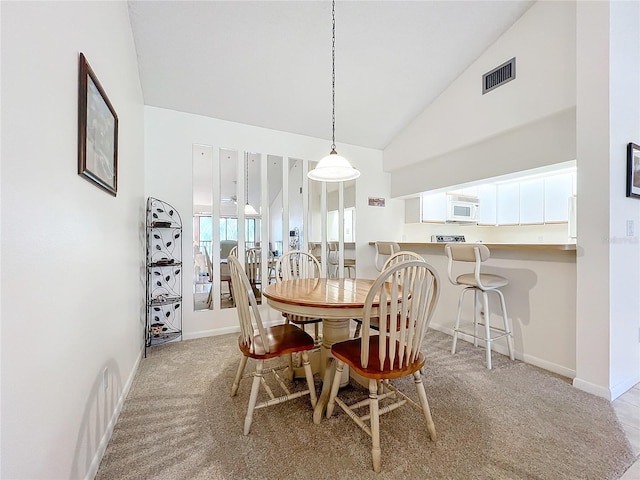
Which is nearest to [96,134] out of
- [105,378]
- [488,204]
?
[105,378]

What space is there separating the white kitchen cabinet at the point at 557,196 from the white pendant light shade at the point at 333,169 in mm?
3381

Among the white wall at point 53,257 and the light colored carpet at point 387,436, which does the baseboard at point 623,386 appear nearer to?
the light colored carpet at point 387,436

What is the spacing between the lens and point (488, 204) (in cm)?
474

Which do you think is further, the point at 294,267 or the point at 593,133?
the point at 294,267

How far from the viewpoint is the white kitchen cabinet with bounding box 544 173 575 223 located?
3.92 metres

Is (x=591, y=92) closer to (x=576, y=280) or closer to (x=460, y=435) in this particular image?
(x=576, y=280)

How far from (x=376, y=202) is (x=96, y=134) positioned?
3441 mm

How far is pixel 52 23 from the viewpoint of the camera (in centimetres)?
98

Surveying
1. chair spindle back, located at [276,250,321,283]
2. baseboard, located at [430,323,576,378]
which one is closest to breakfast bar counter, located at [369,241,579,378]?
baseboard, located at [430,323,576,378]

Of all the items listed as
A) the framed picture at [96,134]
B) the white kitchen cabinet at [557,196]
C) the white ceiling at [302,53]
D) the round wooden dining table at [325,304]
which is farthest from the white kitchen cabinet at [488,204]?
the framed picture at [96,134]

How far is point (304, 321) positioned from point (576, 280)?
2109mm

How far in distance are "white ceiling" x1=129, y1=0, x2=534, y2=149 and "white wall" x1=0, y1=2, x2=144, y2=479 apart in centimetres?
82

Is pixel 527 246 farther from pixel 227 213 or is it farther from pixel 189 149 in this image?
pixel 189 149

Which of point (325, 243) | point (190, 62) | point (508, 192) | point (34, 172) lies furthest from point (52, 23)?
point (508, 192)
